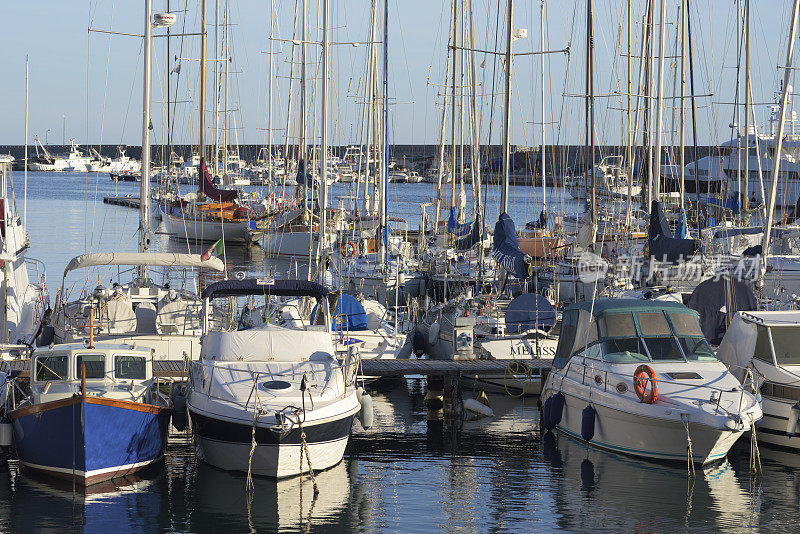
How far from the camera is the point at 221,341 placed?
19.2 metres

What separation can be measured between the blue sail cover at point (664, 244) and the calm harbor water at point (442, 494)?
901cm

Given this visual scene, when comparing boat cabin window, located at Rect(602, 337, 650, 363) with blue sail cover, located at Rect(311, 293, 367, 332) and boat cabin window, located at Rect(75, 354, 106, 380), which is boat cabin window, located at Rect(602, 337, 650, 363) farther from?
boat cabin window, located at Rect(75, 354, 106, 380)

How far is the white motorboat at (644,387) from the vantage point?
1791 centimetres

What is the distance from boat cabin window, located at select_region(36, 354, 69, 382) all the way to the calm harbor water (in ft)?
5.49

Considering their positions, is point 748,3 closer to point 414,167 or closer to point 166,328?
point 166,328

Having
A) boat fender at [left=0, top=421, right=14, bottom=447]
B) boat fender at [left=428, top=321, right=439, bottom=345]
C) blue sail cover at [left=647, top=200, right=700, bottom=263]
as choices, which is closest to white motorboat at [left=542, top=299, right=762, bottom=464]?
boat fender at [left=428, top=321, right=439, bottom=345]

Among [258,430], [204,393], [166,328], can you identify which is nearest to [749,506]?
[258,430]

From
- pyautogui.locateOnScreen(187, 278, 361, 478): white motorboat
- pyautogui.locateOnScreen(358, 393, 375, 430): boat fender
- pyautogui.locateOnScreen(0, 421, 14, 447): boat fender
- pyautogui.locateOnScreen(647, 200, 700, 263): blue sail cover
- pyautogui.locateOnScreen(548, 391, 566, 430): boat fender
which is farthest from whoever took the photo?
pyautogui.locateOnScreen(647, 200, 700, 263): blue sail cover

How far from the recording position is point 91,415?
1669 cm

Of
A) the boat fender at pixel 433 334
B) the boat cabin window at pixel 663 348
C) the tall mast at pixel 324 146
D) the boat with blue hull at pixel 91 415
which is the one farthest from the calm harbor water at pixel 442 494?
the tall mast at pixel 324 146

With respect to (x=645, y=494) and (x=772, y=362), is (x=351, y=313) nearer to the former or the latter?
(x=772, y=362)

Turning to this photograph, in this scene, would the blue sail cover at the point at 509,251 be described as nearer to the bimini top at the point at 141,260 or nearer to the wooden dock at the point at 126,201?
the bimini top at the point at 141,260

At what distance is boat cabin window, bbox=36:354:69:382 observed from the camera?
59.5 feet

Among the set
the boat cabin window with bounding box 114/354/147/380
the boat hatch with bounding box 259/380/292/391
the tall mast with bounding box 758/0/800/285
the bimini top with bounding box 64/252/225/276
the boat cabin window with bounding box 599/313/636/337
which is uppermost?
the tall mast with bounding box 758/0/800/285
